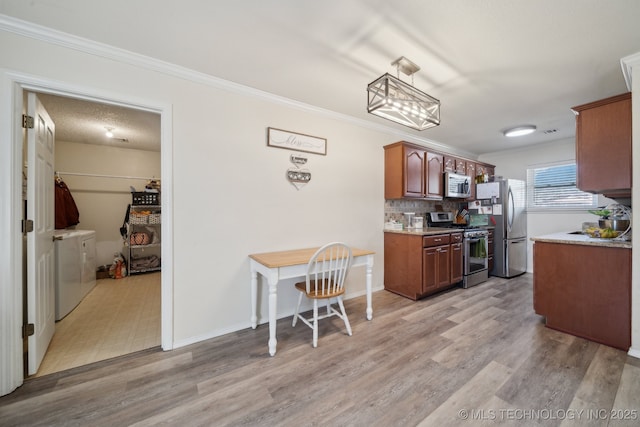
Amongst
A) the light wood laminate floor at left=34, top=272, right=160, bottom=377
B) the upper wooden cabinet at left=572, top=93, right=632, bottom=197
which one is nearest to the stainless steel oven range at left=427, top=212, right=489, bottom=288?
the upper wooden cabinet at left=572, top=93, right=632, bottom=197

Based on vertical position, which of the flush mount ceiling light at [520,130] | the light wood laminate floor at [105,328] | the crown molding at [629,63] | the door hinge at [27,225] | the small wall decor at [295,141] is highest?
the flush mount ceiling light at [520,130]

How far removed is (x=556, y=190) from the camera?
4.36 metres

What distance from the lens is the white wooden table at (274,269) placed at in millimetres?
2023

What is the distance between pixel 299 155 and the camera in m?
2.81

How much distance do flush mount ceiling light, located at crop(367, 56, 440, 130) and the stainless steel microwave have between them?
1989mm

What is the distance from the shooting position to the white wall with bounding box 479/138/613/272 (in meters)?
4.14

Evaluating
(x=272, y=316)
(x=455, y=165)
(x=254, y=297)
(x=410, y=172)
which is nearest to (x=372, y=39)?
(x=410, y=172)

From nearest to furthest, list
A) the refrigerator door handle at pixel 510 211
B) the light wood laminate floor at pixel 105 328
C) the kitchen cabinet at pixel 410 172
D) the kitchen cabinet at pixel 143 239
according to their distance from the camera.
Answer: the light wood laminate floor at pixel 105 328 → the kitchen cabinet at pixel 410 172 → the refrigerator door handle at pixel 510 211 → the kitchen cabinet at pixel 143 239

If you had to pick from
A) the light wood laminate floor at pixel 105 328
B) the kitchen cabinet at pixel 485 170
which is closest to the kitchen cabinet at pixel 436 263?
the kitchen cabinet at pixel 485 170

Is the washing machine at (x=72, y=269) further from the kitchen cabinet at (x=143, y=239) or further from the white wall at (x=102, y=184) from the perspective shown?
the white wall at (x=102, y=184)

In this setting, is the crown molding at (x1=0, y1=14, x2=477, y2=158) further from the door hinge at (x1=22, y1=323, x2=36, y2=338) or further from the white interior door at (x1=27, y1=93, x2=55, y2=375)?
the door hinge at (x1=22, y1=323, x2=36, y2=338)

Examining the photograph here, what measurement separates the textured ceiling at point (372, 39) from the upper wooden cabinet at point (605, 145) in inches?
13.0

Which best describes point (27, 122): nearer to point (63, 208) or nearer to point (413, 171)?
point (63, 208)

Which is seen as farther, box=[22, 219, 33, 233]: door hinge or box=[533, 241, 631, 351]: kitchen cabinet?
box=[533, 241, 631, 351]: kitchen cabinet
